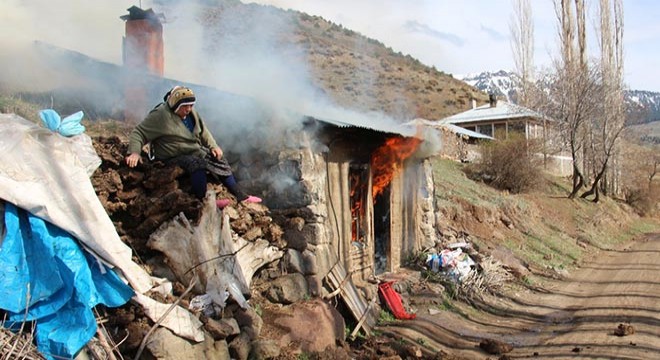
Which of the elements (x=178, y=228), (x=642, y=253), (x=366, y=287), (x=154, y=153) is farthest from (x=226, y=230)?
(x=642, y=253)

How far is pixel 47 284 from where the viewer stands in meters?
4.49

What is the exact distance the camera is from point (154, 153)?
6.54m

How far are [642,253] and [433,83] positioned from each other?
37676 mm

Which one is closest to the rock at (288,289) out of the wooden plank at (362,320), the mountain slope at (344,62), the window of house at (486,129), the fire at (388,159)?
the wooden plank at (362,320)

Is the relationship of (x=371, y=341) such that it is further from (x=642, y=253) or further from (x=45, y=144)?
(x=642, y=253)

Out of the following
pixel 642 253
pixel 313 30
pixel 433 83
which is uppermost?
pixel 313 30

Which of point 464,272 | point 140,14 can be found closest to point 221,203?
point 140,14

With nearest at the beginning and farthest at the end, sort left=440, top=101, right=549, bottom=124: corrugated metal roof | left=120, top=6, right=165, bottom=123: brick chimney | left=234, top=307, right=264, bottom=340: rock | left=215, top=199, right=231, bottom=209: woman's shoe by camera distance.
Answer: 1. left=234, top=307, right=264, bottom=340: rock
2. left=215, top=199, right=231, bottom=209: woman's shoe
3. left=120, top=6, right=165, bottom=123: brick chimney
4. left=440, top=101, right=549, bottom=124: corrugated metal roof

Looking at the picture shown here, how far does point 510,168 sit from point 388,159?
13469mm

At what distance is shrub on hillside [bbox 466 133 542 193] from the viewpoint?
74.5 feet

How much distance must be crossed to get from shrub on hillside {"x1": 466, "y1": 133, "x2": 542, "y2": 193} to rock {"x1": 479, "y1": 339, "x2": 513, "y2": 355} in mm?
15402

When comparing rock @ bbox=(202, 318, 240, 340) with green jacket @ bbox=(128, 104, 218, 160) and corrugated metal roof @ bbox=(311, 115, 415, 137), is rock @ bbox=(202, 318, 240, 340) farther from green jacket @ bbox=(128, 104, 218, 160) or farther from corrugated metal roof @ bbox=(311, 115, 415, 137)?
corrugated metal roof @ bbox=(311, 115, 415, 137)

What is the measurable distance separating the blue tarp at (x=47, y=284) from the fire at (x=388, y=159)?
21.6 ft

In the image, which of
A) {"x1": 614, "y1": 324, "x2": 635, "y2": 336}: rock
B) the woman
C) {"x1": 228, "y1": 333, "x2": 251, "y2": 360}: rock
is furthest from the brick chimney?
{"x1": 614, "y1": 324, "x2": 635, "y2": 336}: rock
